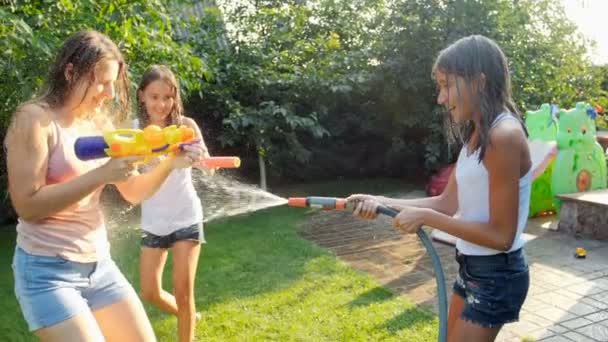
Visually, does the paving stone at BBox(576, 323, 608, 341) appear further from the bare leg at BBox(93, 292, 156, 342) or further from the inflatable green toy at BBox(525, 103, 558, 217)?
the inflatable green toy at BBox(525, 103, 558, 217)

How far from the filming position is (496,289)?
2082 millimetres

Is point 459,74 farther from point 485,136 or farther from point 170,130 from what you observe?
point 170,130

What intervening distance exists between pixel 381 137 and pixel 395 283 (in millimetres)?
5986

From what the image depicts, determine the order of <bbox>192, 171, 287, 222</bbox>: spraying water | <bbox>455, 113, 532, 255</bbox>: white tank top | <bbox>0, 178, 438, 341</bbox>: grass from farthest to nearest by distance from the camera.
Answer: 1. <bbox>192, 171, 287, 222</bbox>: spraying water
2. <bbox>0, 178, 438, 341</bbox>: grass
3. <bbox>455, 113, 532, 255</bbox>: white tank top

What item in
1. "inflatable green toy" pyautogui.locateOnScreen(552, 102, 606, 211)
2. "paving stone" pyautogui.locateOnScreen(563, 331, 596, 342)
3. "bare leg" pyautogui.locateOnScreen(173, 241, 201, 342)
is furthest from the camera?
"inflatable green toy" pyautogui.locateOnScreen(552, 102, 606, 211)

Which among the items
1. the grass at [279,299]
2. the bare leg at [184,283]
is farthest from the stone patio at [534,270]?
the bare leg at [184,283]

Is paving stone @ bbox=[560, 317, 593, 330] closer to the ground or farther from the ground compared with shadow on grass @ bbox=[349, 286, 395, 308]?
closer to the ground

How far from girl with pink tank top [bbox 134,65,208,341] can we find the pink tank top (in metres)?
0.97

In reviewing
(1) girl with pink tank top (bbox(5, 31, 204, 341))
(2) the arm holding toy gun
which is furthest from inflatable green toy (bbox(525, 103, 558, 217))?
(1) girl with pink tank top (bbox(5, 31, 204, 341))

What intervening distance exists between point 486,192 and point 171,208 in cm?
183

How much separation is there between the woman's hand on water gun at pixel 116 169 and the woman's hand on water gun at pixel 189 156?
258 millimetres

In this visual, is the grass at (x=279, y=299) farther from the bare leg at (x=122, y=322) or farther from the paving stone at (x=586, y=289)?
the bare leg at (x=122, y=322)

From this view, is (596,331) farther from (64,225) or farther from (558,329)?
(64,225)

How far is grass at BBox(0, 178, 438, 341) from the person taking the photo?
12.6 feet
